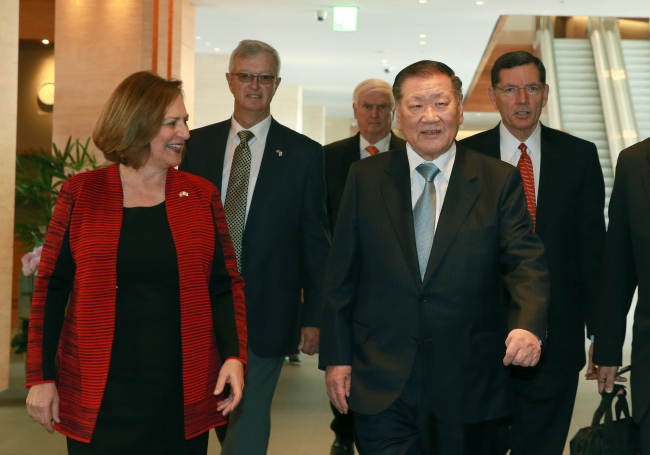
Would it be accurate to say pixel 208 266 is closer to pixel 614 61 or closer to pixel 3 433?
pixel 3 433

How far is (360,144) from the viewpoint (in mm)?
5301

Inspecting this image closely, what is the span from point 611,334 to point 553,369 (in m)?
0.72

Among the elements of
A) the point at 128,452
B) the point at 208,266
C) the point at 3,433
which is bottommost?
the point at 3,433

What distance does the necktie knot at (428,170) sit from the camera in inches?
110

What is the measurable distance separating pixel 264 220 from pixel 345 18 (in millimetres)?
9009

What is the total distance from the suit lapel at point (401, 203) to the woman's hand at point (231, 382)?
65 cm

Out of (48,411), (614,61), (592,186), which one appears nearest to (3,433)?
(48,411)

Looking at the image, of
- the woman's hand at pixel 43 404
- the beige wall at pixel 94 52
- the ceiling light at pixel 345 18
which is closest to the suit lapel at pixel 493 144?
the woman's hand at pixel 43 404

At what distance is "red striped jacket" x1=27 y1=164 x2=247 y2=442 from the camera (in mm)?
2459

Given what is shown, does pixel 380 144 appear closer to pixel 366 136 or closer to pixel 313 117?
pixel 366 136

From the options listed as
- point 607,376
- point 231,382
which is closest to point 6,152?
point 231,382

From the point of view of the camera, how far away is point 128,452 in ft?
8.20

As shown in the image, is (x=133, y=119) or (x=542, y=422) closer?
(x=133, y=119)

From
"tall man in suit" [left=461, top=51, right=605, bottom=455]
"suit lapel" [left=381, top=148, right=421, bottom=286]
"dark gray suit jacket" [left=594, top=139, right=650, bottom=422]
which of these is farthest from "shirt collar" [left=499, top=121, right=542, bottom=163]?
"suit lapel" [left=381, top=148, right=421, bottom=286]
